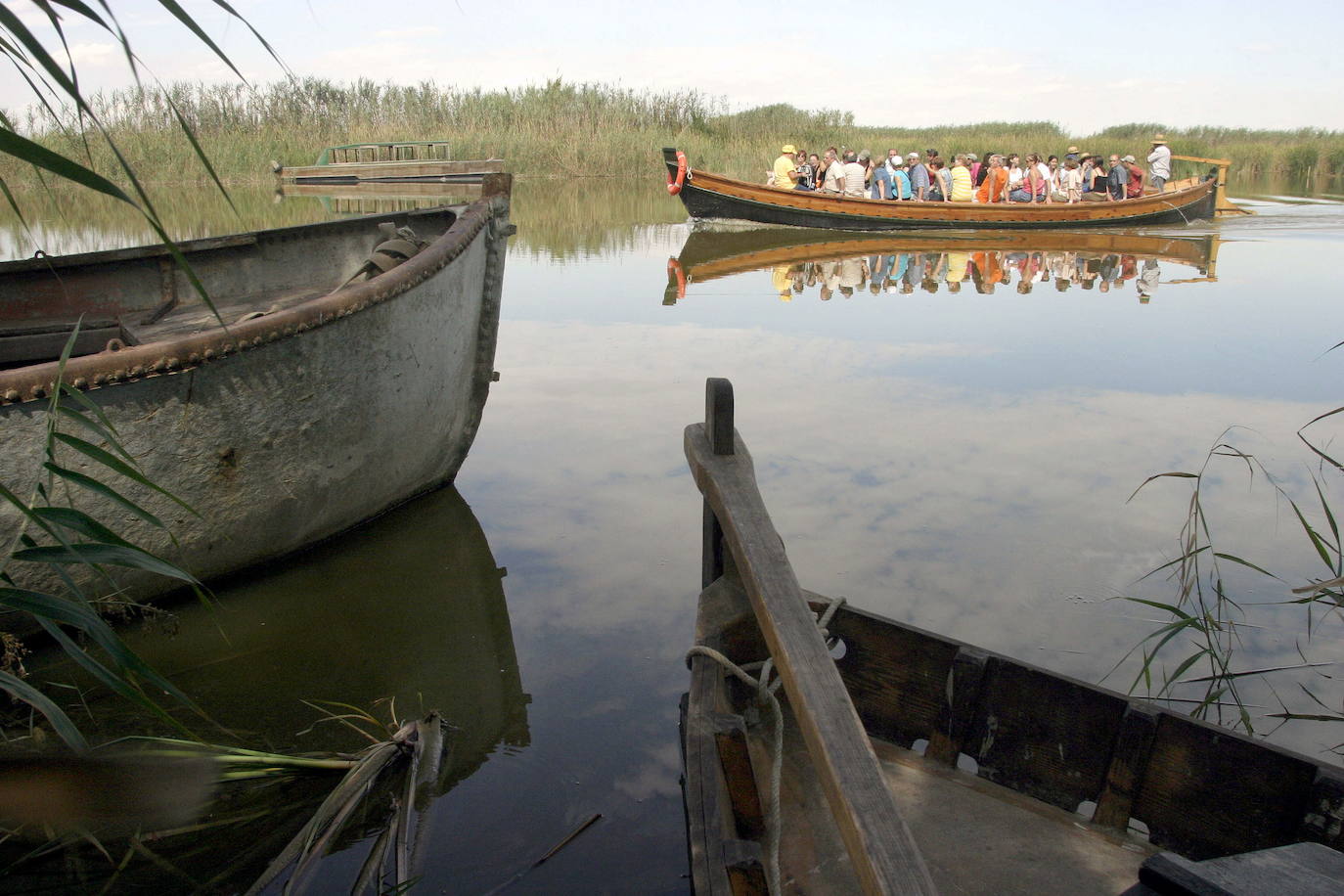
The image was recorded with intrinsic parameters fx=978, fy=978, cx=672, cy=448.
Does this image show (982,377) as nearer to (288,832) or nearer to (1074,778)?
(1074,778)

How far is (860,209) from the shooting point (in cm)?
1449

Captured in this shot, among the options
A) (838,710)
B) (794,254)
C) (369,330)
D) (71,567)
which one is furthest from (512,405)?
(794,254)

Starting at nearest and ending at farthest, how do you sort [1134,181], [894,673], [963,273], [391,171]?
1. [894,673]
2. [963,273]
3. [391,171]
4. [1134,181]

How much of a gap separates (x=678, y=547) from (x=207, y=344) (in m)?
1.80

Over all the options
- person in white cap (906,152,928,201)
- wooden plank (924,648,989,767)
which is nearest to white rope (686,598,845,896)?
wooden plank (924,648,989,767)

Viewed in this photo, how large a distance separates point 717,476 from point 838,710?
86 centimetres

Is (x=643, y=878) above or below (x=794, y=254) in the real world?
below

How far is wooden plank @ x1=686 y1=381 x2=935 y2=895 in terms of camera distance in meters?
1.23

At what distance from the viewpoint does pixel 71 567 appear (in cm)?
302

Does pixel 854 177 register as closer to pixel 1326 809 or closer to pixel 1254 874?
pixel 1326 809

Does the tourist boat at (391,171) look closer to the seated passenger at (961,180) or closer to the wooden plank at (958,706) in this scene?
the wooden plank at (958,706)

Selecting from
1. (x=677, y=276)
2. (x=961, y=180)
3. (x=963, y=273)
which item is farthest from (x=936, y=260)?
(x=961, y=180)

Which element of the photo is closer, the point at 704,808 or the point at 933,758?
the point at 704,808

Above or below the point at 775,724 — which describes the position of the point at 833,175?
above
